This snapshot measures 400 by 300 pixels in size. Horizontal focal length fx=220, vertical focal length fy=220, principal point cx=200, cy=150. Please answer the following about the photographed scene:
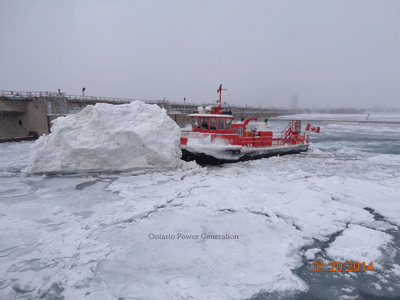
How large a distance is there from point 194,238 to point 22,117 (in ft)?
72.2

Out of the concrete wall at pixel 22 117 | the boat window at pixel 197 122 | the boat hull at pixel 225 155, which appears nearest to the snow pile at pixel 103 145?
the boat hull at pixel 225 155

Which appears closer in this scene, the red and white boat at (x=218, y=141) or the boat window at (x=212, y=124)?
the red and white boat at (x=218, y=141)

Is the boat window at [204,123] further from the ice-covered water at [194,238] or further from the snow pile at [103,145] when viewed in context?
the ice-covered water at [194,238]

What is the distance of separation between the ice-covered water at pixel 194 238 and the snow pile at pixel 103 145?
74 centimetres

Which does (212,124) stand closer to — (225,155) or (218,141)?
(218,141)

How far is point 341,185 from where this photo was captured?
296 inches

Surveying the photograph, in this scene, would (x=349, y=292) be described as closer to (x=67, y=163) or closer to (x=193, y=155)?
(x=193, y=155)

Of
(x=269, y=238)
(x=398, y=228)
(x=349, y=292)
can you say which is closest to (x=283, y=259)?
(x=269, y=238)

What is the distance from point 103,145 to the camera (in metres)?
8.15

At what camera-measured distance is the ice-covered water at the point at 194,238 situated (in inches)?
123

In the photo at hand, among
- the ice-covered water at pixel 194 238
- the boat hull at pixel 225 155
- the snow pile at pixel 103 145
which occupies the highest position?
the snow pile at pixel 103 145

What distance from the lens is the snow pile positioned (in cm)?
815

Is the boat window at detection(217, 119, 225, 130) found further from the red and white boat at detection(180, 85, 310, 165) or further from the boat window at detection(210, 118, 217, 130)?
the boat window at detection(210, 118, 217, 130)

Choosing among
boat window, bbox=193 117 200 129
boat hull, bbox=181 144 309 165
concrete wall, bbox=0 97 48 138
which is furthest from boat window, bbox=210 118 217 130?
concrete wall, bbox=0 97 48 138
